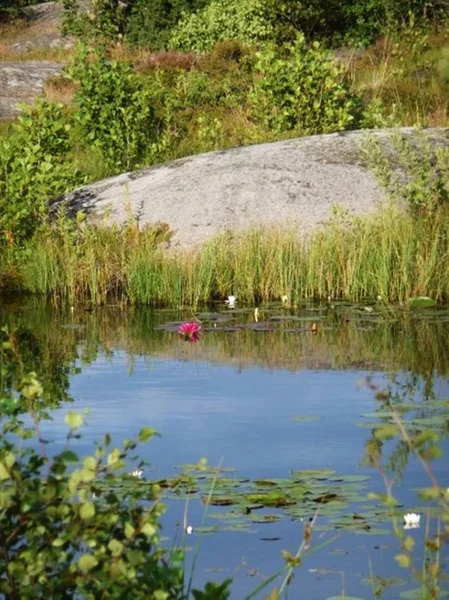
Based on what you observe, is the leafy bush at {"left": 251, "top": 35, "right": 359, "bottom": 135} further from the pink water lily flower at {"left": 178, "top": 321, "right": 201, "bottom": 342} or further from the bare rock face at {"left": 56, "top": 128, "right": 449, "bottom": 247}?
the pink water lily flower at {"left": 178, "top": 321, "right": 201, "bottom": 342}

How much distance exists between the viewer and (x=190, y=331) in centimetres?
1012

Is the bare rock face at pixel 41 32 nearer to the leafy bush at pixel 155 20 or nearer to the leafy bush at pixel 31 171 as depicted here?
the leafy bush at pixel 155 20

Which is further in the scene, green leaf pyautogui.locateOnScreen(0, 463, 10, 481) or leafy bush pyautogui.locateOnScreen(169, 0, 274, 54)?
leafy bush pyautogui.locateOnScreen(169, 0, 274, 54)

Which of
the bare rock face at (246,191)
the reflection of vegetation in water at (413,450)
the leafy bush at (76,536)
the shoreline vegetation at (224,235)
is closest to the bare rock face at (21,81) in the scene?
the shoreline vegetation at (224,235)

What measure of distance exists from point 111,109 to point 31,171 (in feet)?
9.52

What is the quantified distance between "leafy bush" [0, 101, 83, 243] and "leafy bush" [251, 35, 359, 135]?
122 inches

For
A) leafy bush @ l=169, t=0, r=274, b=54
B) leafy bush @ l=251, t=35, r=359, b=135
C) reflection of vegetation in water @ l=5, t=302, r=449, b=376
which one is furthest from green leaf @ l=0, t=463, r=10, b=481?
leafy bush @ l=169, t=0, r=274, b=54

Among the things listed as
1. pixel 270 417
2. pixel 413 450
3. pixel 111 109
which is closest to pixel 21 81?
pixel 111 109

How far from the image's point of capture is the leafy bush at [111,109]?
54.4 feet

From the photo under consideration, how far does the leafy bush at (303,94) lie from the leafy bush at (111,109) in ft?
4.46

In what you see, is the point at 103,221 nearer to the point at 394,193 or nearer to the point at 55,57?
the point at 394,193

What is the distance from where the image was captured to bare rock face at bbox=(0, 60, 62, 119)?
82.7 ft

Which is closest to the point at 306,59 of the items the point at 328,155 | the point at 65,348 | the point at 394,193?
the point at 328,155

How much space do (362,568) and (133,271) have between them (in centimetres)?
756
